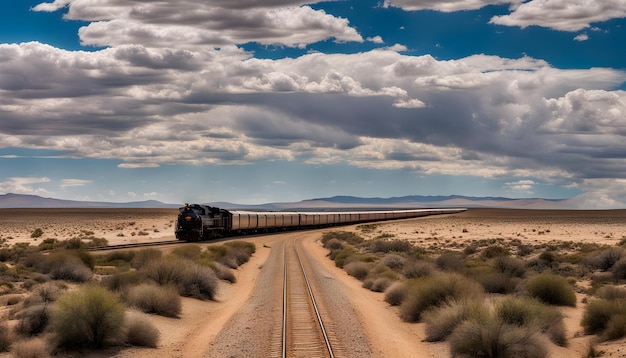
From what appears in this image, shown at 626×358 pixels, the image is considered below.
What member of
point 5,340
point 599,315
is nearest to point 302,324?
point 5,340

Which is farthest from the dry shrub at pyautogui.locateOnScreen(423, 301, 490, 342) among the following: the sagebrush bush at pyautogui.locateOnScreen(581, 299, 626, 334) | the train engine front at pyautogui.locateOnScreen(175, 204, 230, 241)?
the train engine front at pyautogui.locateOnScreen(175, 204, 230, 241)

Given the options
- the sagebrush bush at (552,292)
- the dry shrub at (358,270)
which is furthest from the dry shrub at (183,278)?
the sagebrush bush at (552,292)

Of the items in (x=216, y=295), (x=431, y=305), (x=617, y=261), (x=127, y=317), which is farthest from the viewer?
(x=617, y=261)

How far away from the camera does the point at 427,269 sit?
105 feet

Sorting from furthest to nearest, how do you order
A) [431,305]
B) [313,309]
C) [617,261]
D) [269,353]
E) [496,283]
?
[617,261] → [496,283] → [313,309] → [431,305] → [269,353]

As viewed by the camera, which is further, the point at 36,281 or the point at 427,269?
the point at 427,269

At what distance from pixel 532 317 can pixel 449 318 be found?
234 cm

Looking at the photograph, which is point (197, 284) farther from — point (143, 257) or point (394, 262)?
point (394, 262)

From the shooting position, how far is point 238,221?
76.1m

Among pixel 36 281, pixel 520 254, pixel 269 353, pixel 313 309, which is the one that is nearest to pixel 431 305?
pixel 313 309

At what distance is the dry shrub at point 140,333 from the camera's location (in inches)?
731

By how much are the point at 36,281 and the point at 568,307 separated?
20831 mm

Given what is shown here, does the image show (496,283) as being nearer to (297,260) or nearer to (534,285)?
(534,285)

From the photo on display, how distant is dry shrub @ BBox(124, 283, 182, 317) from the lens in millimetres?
23234
